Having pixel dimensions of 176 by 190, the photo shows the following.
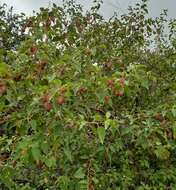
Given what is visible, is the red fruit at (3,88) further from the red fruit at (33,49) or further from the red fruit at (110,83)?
the red fruit at (33,49)

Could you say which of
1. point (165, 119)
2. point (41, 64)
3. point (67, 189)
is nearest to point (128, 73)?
point (165, 119)

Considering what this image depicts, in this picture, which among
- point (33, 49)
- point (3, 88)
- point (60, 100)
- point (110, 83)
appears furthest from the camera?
point (33, 49)

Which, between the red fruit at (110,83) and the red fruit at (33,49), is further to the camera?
the red fruit at (33,49)

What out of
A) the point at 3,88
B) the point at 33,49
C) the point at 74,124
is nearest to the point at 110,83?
the point at 74,124

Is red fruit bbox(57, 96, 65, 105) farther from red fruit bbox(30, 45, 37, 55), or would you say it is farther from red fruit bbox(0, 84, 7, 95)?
red fruit bbox(30, 45, 37, 55)

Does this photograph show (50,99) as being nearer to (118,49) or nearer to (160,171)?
(160,171)

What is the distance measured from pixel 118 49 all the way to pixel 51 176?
162 inches

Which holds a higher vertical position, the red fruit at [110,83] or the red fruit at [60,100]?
the red fruit at [110,83]

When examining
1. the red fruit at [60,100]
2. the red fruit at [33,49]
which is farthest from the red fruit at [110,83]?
the red fruit at [33,49]

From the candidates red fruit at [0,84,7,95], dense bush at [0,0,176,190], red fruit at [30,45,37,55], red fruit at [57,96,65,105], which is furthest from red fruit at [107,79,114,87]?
red fruit at [30,45,37,55]

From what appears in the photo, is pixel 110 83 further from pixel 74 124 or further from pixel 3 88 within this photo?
pixel 3 88

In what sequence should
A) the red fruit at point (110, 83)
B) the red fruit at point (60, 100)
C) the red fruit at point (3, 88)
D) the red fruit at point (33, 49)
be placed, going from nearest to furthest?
the red fruit at point (60, 100) → the red fruit at point (3, 88) → the red fruit at point (110, 83) → the red fruit at point (33, 49)

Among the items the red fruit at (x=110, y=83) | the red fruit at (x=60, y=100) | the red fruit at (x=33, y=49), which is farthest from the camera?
the red fruit at (x=33, y=49)

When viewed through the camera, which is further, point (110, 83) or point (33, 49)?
point (33, 49)
